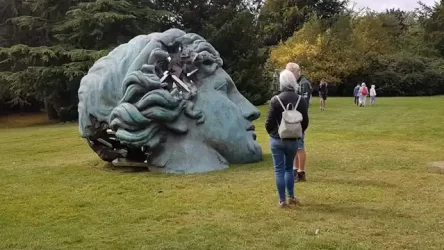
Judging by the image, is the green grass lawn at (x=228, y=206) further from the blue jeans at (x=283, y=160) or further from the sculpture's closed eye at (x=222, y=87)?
the sculpture's closed eye at (x=222, y=87)

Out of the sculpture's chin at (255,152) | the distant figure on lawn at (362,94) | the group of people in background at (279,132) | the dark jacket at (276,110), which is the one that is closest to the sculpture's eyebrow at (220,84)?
the sculpture's chin at (255,152)

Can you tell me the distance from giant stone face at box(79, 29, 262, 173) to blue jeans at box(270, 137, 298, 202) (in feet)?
10.4

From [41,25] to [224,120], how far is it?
2490 cm

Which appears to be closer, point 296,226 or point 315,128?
point 296,226

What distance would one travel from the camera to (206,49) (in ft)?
37.8

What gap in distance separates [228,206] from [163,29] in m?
27.9

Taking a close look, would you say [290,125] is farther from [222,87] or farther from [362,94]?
[362,94]

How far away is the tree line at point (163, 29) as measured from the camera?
30172 mm

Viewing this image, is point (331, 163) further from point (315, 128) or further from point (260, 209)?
point (315, 128)

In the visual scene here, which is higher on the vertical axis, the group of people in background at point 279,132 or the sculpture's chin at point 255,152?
the group of people in background at point 279,132

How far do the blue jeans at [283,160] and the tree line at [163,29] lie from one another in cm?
2263

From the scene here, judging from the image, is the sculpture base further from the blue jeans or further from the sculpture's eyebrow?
the blue jeans

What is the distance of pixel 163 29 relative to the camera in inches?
1359

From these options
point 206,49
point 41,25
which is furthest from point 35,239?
point 41,25
